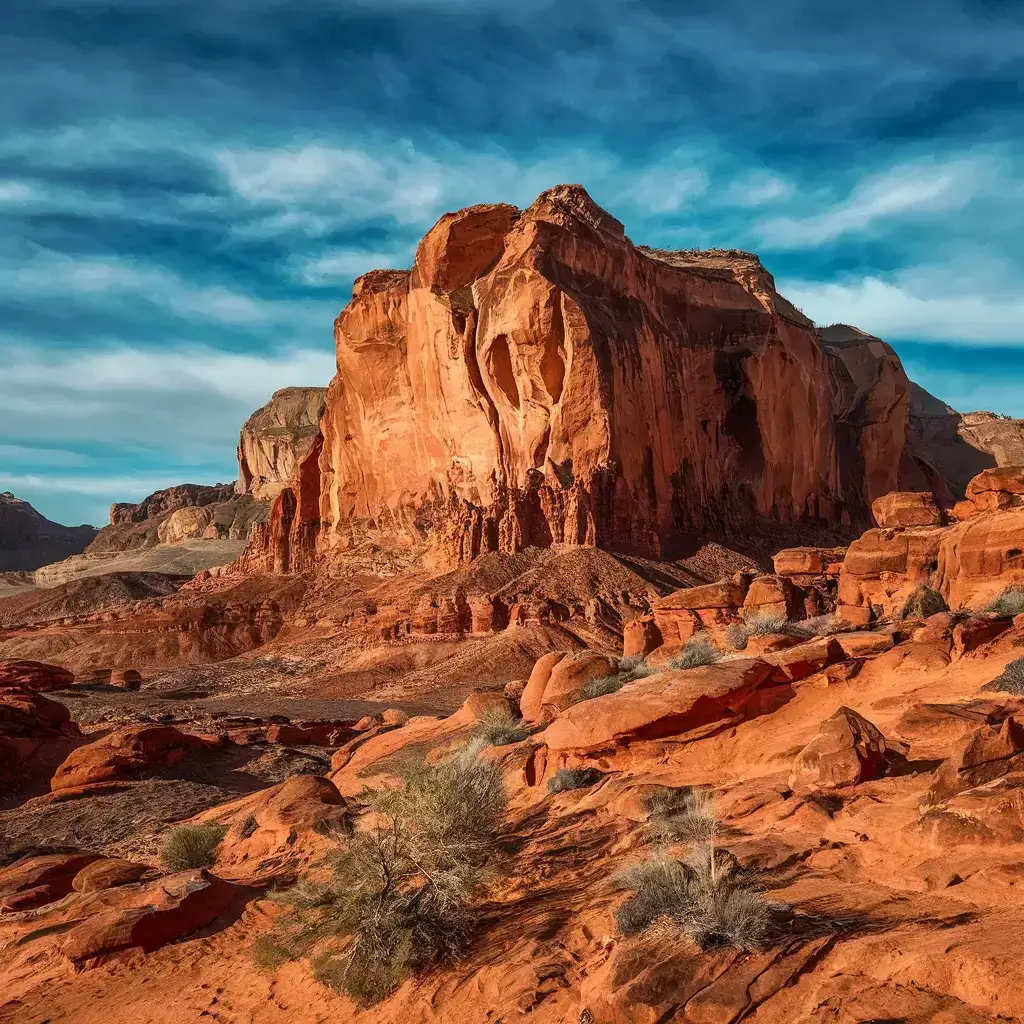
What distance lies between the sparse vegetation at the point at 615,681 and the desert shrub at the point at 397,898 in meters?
5.50

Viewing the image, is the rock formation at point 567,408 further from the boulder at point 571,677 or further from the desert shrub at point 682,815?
the desert shrub at point 682,815

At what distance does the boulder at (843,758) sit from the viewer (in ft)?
26.2

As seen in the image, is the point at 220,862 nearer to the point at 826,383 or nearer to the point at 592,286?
the point at 592,286

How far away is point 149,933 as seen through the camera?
8.70m

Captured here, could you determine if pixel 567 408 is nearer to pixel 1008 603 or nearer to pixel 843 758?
pixel 1008 603

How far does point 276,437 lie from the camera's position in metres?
136

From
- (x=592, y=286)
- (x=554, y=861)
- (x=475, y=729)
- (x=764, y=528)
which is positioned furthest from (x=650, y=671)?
(x=764, y=528)

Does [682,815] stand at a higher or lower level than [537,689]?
lower

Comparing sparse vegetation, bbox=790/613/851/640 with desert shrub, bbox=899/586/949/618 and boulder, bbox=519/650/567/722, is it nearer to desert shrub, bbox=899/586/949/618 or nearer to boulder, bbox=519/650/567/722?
desert shrub, bbox=899/586/949/618

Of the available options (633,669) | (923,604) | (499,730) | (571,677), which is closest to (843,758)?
(499,730)

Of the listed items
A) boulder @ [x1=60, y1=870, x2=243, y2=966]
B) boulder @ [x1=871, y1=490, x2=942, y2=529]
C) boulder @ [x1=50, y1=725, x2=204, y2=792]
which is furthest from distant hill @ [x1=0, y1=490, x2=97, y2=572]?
boulder @ [x1=60, y1=870, x2=243, y2=966]

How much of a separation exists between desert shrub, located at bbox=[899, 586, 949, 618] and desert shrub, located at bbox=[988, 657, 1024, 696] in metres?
6.99

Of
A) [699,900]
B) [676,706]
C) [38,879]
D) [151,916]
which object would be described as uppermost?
[676,706]

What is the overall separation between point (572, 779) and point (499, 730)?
4927mm
